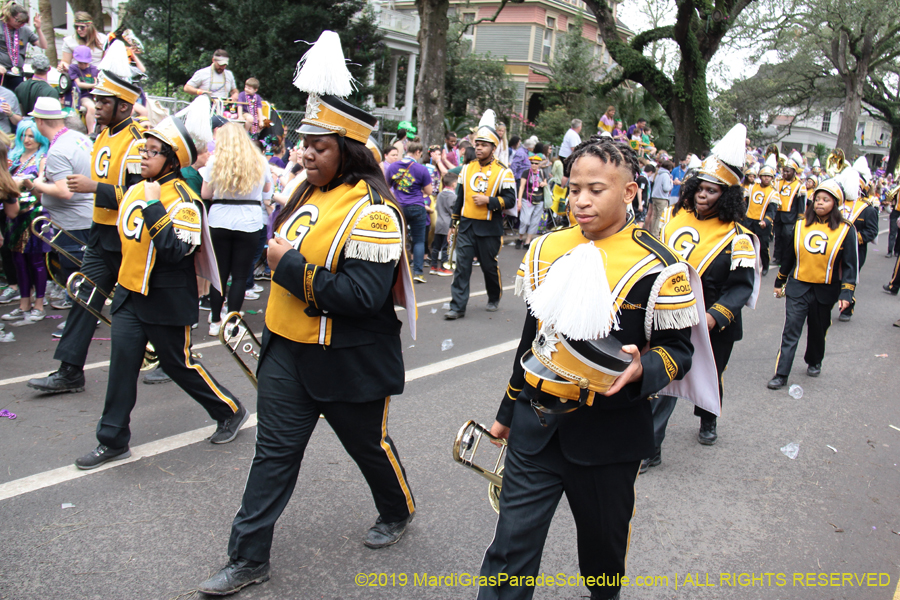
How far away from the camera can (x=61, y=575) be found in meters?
3.01

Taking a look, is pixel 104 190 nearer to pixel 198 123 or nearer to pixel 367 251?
pixel 198 123

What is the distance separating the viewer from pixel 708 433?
16.8 ft

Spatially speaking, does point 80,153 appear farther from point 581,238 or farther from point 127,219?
point 581,238

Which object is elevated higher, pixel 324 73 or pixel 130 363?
pixel 324 73

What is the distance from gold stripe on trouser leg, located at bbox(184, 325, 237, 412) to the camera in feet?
13.7

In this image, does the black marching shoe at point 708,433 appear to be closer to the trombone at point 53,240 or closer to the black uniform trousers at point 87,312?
the black uniform trousers at point 87,312

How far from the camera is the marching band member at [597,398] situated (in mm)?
2371

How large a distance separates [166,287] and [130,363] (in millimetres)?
474

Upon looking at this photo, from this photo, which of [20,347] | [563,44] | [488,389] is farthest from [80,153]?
[563,44]

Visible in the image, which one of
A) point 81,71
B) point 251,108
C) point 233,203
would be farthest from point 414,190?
point 81,71

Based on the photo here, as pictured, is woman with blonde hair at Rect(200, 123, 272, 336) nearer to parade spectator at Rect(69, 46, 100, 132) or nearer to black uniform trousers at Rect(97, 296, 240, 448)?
black uniform trousers at Rect(97, 296, 240, 448)

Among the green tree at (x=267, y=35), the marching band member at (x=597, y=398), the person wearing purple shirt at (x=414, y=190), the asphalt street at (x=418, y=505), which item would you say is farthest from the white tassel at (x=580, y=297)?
the green tree at (x=267, y=35)

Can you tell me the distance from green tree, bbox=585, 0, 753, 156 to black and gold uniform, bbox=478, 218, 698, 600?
2289 centimetres

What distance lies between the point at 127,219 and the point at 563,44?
3094 centimetres
